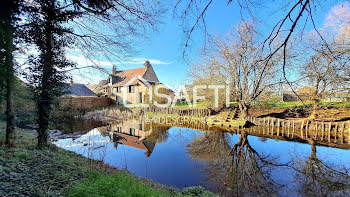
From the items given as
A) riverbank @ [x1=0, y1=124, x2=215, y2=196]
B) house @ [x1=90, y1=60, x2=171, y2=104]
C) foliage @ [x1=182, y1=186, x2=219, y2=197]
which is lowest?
foliage @ [x1=182, y1=186, x2=219, y2=197]

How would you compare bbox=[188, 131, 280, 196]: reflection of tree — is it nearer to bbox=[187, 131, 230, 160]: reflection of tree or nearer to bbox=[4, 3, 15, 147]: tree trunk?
bbox=[187, 131, 230, 160]: reflection of tree

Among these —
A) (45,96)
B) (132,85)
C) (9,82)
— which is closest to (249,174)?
(45,96)

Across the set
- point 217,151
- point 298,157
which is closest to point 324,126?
point 298,157

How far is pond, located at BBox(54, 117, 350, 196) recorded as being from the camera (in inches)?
213

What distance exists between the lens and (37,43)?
5.00 meters

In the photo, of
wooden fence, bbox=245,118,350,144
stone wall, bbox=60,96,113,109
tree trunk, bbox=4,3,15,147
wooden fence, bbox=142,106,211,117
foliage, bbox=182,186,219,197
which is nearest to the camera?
tree trunk, bbox=4,3,15,147

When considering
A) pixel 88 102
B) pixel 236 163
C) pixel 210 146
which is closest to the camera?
pixel 236 163

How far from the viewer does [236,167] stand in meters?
6.79

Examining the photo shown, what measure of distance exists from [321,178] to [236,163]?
2881mm

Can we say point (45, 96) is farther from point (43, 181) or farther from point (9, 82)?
point (43, 181)

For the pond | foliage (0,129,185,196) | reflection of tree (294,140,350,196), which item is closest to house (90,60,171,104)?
the pond

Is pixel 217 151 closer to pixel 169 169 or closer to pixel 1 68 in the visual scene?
pixel 169 169

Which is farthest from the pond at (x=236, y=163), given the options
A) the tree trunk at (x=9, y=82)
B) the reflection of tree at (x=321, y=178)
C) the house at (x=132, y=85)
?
the house at (x=132, y=85)

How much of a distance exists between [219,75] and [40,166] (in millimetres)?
14242
